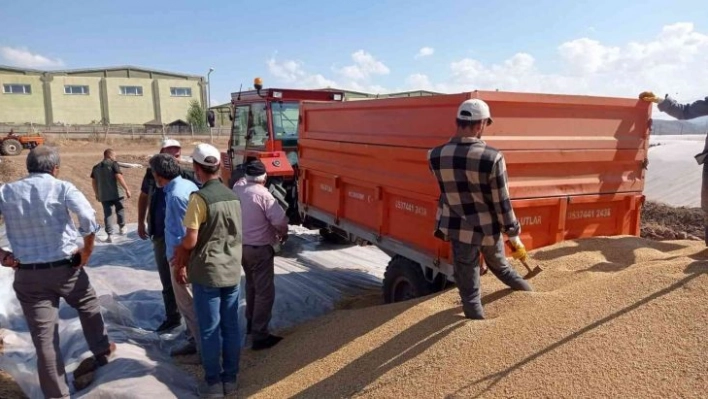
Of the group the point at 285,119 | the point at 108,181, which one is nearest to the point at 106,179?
the point at 108,181

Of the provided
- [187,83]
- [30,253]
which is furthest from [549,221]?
[187,83]

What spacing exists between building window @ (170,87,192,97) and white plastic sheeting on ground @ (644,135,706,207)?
130ft

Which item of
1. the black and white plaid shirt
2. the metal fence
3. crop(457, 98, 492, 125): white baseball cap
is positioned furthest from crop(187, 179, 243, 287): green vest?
the metal fence

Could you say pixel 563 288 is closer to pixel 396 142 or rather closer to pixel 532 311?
pixel 532 311

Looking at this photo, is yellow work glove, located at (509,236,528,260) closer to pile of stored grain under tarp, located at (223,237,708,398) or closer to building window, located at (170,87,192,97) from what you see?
pile of stored grain under tarp, located at (223,237,708,398)

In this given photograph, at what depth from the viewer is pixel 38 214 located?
3.51m

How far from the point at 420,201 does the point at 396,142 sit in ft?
1.92

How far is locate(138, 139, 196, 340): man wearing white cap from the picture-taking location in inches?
176

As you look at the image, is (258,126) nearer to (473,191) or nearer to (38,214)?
(38,214)

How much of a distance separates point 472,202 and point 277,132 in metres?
5.08

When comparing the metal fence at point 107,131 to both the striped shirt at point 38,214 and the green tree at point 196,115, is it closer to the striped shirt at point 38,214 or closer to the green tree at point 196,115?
the green tree at point 196,115

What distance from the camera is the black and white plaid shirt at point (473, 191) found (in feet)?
9.94

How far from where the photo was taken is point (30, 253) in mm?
3512

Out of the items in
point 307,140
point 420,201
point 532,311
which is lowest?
point 532,311
